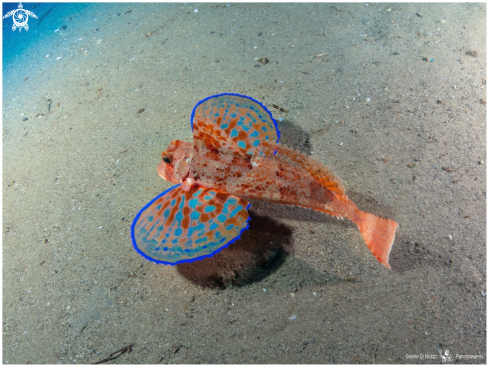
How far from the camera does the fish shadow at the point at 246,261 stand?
263 cm

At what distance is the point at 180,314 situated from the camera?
253 cm

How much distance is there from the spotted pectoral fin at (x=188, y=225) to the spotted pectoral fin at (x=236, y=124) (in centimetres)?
54

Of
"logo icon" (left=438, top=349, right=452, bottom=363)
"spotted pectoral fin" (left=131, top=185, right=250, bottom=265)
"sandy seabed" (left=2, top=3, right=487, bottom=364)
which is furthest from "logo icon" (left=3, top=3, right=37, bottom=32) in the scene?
"logo icon" (left=438, top=349, right=452, bottom=363)

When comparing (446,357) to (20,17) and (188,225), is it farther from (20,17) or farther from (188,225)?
(20,17)

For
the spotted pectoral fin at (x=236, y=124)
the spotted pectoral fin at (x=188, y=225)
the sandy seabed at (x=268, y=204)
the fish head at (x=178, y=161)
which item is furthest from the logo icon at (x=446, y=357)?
the fish head at (x=178, y=161)

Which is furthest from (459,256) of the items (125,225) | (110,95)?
(110,95)

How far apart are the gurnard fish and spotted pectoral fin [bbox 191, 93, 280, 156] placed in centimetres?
1

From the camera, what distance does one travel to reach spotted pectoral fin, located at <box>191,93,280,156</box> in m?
2.86

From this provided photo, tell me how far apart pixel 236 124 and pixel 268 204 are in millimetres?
910

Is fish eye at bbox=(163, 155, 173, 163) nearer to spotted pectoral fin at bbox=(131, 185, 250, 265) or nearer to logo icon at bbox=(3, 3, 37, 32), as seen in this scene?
spotted pectoral fin at bbox=(131, 185, 250, 265)

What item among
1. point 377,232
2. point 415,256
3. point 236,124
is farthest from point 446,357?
point 236,124

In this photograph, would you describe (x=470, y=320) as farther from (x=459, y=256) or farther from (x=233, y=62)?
(x=233, y=62)

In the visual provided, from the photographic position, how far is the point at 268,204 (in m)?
3.07

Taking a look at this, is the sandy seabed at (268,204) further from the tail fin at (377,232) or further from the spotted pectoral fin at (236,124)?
the spotted pectoral fin at (236,124)
